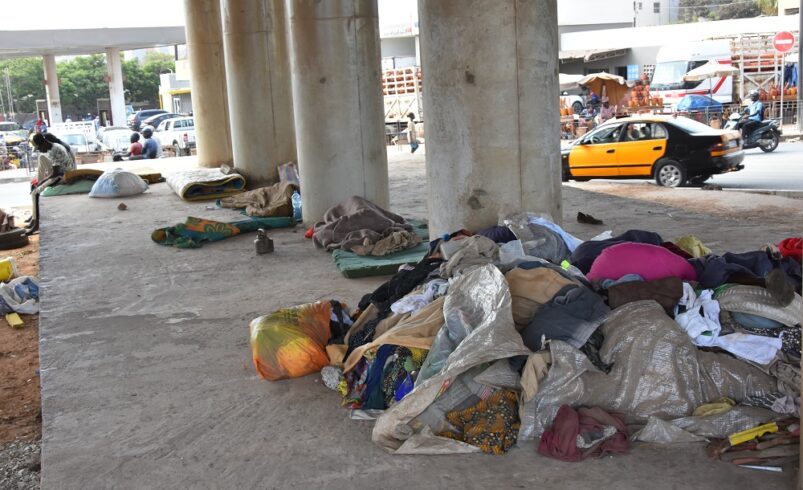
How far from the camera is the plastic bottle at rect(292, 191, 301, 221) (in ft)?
40.9

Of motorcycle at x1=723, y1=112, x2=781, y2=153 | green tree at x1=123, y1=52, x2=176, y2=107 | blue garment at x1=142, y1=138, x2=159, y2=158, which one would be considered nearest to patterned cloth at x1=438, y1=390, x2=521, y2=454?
motorcycle at x1=723, y1=112, x2=781, y2=153

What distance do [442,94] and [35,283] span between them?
5.34m

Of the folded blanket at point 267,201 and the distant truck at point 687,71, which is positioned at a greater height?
the distant truck at point 687,71

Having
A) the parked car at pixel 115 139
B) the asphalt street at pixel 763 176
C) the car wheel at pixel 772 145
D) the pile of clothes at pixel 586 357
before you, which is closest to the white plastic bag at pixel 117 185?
the asphalt street at pixel 763 176

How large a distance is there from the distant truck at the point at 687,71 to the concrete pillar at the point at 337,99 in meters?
23.2

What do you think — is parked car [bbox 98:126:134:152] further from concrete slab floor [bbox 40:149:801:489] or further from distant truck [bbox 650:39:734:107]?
concrete slab floor [bbox 40:149:801:489]

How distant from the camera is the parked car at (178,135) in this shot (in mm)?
34500

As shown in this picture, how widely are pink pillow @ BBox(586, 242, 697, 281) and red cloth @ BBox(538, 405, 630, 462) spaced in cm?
126

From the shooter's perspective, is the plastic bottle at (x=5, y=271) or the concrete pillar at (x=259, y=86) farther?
the concrete pillar at (x=259, y=86)

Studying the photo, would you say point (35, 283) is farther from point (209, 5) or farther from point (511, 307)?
point (209, 5)

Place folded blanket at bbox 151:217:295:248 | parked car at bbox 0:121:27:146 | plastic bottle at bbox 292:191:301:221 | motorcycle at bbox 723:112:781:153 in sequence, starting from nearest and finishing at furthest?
folded blanket at bbox 151:217:295:248 → plastic bottle at bbox 292:191:301:221 → motorcycle at bbox 723:112:781:153 → parked car at bbox 0:121:27:146

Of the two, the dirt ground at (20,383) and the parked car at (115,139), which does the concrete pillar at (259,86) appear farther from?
the parked car at (115,139)

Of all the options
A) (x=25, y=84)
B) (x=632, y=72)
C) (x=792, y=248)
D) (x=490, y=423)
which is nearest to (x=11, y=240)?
(x=490, y=423)

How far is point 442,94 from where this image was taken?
834cm
